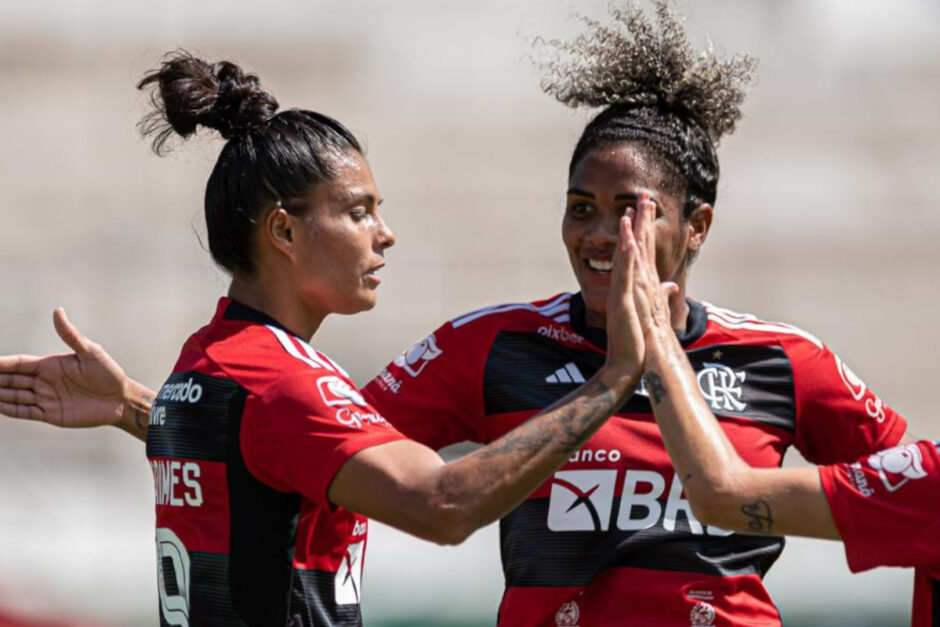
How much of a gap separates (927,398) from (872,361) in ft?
1.73

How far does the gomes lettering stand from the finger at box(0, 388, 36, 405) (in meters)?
0.82

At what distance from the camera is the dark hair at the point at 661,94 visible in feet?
13.2

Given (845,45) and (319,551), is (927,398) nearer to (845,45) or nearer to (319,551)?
(845,45)

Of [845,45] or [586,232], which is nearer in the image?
[586,232]

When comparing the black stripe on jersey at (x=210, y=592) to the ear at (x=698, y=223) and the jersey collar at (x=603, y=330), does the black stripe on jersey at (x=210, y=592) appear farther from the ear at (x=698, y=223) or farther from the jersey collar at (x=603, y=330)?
Answer: the ear at (x=698, y=223)

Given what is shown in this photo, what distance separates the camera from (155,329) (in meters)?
12.2

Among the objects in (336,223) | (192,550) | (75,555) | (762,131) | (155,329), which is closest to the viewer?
(192,550)

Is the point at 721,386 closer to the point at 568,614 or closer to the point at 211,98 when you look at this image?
the point at 568,614

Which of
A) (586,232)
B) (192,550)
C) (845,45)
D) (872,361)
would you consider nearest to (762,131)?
(845,45)

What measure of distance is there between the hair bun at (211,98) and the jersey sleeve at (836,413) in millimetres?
1478

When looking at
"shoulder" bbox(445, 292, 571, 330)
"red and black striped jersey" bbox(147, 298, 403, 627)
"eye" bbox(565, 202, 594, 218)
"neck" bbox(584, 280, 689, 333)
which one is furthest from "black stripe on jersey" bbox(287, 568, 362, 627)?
"eye" bbox(565, 202, 594, 218)

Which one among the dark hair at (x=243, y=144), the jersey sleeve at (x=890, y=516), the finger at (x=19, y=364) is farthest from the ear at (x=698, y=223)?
the finger at (x=19, y=364)

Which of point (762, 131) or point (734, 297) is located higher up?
point (762, 131)

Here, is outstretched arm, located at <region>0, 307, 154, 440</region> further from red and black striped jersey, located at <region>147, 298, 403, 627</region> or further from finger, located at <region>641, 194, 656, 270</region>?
finger, located at <region>641, 194, 656, 270</region>
